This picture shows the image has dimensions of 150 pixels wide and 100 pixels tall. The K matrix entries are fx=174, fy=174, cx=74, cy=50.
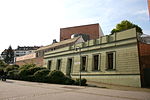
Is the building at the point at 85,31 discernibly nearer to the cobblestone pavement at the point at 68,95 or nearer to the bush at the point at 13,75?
the bush at the point at 13,75

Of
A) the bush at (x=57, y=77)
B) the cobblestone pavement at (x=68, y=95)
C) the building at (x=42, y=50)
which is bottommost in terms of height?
the cobblestone pavement at (x=68, y=95)

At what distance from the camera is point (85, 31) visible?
6119 centimetres

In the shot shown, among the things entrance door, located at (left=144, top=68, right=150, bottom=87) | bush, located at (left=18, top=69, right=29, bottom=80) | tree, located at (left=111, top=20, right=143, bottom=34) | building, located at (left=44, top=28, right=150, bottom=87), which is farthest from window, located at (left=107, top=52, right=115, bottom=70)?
tree, located at (left=111, top=20, right=143, bottom=34)

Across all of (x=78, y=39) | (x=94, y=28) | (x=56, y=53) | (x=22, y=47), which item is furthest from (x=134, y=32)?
(x=22, y=47)

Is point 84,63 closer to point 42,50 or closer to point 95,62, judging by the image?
point 95,62

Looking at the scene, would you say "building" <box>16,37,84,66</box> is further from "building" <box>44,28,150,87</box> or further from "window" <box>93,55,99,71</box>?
"window" <box>93,55,99,71</box>

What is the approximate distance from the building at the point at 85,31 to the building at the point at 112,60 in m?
29.0

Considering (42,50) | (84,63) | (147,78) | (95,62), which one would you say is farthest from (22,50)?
(147,78)

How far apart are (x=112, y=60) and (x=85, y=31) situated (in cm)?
3839

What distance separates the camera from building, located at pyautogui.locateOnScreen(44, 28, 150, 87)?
20469 mm

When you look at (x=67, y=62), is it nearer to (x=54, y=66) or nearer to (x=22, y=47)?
(x=54, y=66)

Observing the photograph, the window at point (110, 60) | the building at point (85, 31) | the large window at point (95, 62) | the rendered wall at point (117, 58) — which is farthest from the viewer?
the building at point (85, 31)

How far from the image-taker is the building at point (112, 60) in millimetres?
20469

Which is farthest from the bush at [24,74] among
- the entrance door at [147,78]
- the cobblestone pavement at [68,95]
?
the entrance door at [147,78]
